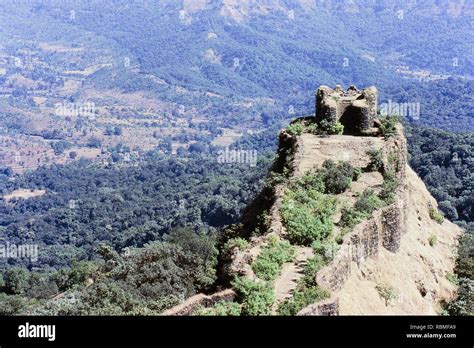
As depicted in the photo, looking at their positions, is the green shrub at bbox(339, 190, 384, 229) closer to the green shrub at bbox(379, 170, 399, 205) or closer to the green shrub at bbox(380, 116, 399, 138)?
the green shrub at bbox(379, 170, 399, 205)

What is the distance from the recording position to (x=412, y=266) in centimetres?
2380

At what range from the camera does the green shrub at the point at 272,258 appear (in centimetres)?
1808

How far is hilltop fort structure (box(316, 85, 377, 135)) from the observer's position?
101 ft

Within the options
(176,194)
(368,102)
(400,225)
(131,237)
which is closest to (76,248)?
(131,237)

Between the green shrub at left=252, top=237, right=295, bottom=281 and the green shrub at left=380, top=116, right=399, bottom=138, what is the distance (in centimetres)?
1140

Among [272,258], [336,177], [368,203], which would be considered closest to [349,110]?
[336,177]

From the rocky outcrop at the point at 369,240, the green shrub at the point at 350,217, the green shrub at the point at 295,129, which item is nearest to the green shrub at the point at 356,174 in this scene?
the rocky outcrop at the point at 369,240

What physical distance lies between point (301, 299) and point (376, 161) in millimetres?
12243

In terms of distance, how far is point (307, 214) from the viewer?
21453 mm

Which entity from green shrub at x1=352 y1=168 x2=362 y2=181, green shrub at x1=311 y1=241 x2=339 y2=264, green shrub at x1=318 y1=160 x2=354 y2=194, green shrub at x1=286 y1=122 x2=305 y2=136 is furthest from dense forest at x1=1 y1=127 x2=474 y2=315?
green shrub at x1=286 y1=122 x2=305 y2=136

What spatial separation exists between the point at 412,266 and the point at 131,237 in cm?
6358

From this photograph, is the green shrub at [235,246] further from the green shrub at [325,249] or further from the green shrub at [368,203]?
the green shrub at [368,203]

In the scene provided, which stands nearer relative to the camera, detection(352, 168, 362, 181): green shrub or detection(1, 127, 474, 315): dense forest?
detection(1, 127, 474, 315): dense forest
